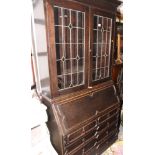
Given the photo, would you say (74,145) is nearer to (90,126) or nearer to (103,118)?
(90,126)

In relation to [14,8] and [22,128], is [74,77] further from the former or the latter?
[14,8]

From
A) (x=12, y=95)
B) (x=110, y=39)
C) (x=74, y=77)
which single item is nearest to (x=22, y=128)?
(x=12, y=95)

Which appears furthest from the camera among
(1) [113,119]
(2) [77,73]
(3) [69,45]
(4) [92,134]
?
(1) [113,119]

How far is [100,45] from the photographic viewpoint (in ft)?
6.01

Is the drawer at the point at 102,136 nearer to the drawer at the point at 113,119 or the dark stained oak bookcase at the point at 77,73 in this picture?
the dark stained oak bookcase at the point at 77,73

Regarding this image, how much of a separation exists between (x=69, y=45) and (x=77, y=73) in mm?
341

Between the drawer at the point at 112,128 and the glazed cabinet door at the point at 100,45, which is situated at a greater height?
the glazed cabinet door at the point at 100,45

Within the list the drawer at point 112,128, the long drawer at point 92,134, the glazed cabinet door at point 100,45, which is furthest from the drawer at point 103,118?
the glazed cabinet door at point 100,45

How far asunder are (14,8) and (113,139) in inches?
87.1

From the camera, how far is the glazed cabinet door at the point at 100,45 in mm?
1666

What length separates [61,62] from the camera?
4.69ft

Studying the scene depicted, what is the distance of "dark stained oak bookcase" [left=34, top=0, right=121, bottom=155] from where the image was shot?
135cm

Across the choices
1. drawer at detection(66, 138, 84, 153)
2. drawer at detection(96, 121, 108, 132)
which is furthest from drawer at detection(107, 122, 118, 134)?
drawer at detection(66, 138, 84, 153)

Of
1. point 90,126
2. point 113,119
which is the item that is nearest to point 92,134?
point 90,126
